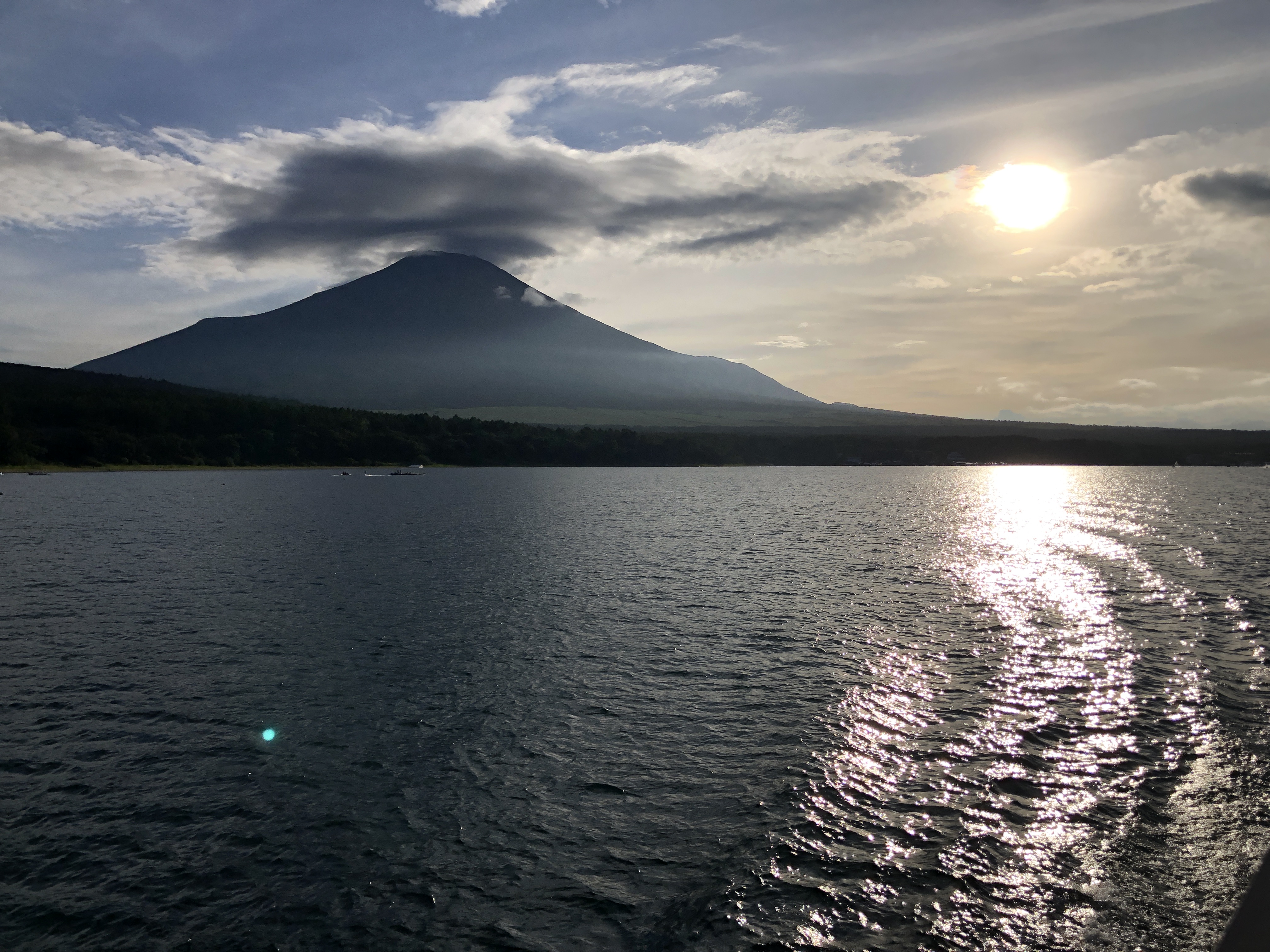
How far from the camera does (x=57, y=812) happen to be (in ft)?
64.5

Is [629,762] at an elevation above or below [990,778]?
below

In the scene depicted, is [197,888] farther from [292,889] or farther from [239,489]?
[239,489]

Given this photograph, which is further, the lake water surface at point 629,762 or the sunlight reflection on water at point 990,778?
the lake water surface at point 629,762

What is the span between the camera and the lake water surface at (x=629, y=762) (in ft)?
51.9

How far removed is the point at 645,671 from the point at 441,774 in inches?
468

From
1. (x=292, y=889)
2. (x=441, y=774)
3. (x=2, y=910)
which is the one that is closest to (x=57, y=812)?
(x=2, y=910)

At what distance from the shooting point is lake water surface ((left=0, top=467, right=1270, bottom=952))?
51.9 ft

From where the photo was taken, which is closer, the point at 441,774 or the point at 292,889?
the point at 292,889

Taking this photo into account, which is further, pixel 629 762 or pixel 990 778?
pixel 629 762

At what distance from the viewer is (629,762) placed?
912 inches

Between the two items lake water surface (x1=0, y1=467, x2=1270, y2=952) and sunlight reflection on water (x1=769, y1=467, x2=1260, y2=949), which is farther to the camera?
lake water surface (x1=0, y1=467, x2=1270, y2=952)

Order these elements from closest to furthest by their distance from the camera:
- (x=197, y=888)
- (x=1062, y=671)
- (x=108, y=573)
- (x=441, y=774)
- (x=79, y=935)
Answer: (x=79, y=935)
(x=197, y=888)
(x=441, y=774)
(x=1062, y=671)
(x=108, y=573)

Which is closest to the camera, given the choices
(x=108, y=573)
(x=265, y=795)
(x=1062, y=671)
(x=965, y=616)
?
(x=265, y=795)

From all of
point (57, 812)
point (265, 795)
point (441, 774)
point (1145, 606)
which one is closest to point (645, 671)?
point (441, 774)
